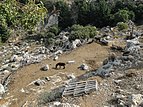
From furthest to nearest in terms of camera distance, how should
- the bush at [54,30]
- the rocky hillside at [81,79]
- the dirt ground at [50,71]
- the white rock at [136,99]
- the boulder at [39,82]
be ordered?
1. the bush at [54,30]
2. the boulder at [39,82]
3. the dirt ground at [50,71]
4. the rocky hillside at [81,79]
5. the white rock at [136,99]

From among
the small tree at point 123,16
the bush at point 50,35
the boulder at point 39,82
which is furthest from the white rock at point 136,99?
the bush at point 50,35

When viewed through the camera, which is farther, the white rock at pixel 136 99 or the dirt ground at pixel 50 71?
the dirt ground at pixel 50 71

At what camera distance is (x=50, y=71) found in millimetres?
24188

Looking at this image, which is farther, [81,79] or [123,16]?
[123,16]

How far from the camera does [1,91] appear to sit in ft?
70.2

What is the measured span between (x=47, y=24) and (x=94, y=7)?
7.89 meters

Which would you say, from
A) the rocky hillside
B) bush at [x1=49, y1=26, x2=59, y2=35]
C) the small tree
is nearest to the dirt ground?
the rocky hillside

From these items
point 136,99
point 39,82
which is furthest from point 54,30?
point 136,99

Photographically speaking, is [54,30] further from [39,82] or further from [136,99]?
[136,99]

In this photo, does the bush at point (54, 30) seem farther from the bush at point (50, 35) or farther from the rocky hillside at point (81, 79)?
the rocky hillside at point (81, 79)

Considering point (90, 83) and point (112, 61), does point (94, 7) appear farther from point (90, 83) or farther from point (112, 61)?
point (90, 83)

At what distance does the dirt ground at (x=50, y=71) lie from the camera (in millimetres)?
20016

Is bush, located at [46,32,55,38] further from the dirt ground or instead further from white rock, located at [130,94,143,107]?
white rock, located at [130,94,143,107]

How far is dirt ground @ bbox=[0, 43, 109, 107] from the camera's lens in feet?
65.7
